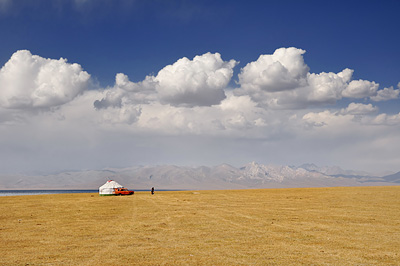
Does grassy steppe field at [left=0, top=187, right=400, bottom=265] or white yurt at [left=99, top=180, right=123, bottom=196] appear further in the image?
white yurt at [left=99, top=180, right=123, bottom=196]

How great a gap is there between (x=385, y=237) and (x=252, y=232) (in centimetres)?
774

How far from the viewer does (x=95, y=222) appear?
29.1m

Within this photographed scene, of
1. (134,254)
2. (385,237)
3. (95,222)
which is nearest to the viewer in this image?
(134,254)

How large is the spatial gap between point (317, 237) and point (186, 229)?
856cm

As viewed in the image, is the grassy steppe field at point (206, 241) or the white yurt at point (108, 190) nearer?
the grassy steppe field at point (206, 241)

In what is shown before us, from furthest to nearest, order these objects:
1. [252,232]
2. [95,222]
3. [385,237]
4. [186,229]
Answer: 1. [95,222]
2. [186,229]
3. [252,232]
4. [385,237]

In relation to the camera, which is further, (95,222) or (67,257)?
(95,222)

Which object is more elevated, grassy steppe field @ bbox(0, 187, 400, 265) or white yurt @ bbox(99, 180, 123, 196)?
white yurt @ bbox(99, 180, 123, 196)

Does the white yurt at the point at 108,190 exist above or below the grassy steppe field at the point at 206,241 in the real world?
above

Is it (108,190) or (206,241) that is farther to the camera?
(108,190)

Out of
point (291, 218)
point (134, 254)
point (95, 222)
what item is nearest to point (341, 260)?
point (134, 254)

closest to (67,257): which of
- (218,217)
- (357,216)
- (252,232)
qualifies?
(252,232)

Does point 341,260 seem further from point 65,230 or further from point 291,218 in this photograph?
point 65,230

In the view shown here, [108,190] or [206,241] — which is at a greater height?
[108,190]
